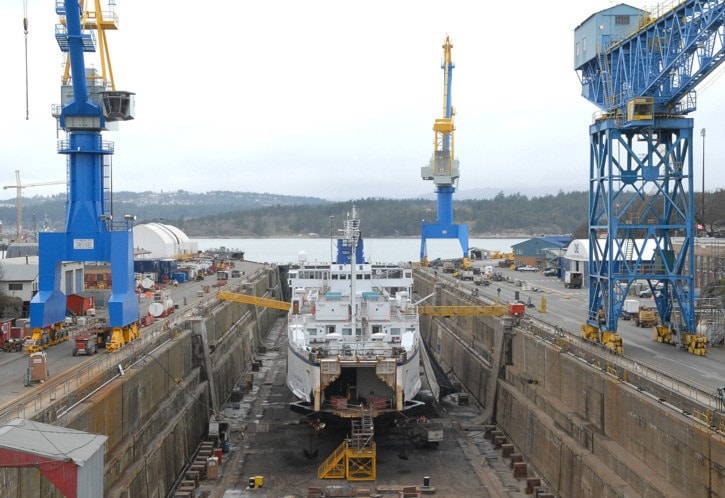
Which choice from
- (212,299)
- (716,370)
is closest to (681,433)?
(716,370)

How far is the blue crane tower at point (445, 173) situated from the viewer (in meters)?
97.8

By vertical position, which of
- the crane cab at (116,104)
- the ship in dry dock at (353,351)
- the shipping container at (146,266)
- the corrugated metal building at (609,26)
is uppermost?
the corrugated metal building at (609,26)

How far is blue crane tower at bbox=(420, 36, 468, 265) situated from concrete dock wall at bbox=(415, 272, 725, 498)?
178 ft

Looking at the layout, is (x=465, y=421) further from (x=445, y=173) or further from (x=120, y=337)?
(x=445, y=173)

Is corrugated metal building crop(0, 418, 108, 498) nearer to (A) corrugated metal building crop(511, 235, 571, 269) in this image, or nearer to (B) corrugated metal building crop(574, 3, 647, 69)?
(B) corrugated metal building crop(574, 3, 647, 69)

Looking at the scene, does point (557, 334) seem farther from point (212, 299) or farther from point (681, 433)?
point (212, 299)

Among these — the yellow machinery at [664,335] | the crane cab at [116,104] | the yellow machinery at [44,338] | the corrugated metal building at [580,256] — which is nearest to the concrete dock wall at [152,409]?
the yellow machinery at [44,338]

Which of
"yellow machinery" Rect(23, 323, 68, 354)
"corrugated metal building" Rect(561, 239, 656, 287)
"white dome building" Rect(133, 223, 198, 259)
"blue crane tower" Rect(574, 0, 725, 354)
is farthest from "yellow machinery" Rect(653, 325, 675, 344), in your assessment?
"white dome building" Rect(133, 223, 198, 259)

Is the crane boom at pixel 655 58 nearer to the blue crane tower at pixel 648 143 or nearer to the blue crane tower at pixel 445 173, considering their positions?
the blue crane tower at pixel 648 143

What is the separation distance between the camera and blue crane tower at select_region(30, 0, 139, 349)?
1390 inches

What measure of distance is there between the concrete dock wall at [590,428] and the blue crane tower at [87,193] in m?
18.2

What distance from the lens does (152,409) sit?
103ft

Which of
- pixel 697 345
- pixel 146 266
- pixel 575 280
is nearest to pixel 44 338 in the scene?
pixel 697 345

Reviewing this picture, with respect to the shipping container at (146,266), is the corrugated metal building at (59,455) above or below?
below
